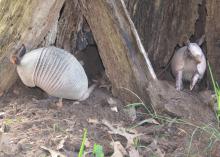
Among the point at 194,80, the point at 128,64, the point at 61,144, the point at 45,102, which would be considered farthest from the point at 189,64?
the point at 61,144

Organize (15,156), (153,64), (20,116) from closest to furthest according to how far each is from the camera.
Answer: (15,156)
(20,116)
(153,64)

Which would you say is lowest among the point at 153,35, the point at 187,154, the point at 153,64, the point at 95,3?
the point at 187,154

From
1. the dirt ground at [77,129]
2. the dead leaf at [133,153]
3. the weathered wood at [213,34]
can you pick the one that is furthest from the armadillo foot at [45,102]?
the weathered wood at [213,34]

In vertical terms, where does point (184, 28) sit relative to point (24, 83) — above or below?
above

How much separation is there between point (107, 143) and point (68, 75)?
738 millimetres

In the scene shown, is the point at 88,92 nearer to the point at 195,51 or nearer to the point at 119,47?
the point at 119,47

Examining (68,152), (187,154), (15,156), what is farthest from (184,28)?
(15,156)

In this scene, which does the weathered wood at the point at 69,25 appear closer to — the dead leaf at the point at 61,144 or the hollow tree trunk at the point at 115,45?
the hollow tree trunk at the point at 115,45

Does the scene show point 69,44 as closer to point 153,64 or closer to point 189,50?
point 153,64

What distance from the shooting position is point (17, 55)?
3748 mm

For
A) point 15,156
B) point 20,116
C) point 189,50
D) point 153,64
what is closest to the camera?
point 15,156

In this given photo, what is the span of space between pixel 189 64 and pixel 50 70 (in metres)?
1.21

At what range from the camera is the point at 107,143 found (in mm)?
3344

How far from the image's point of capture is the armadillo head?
12.8ft
